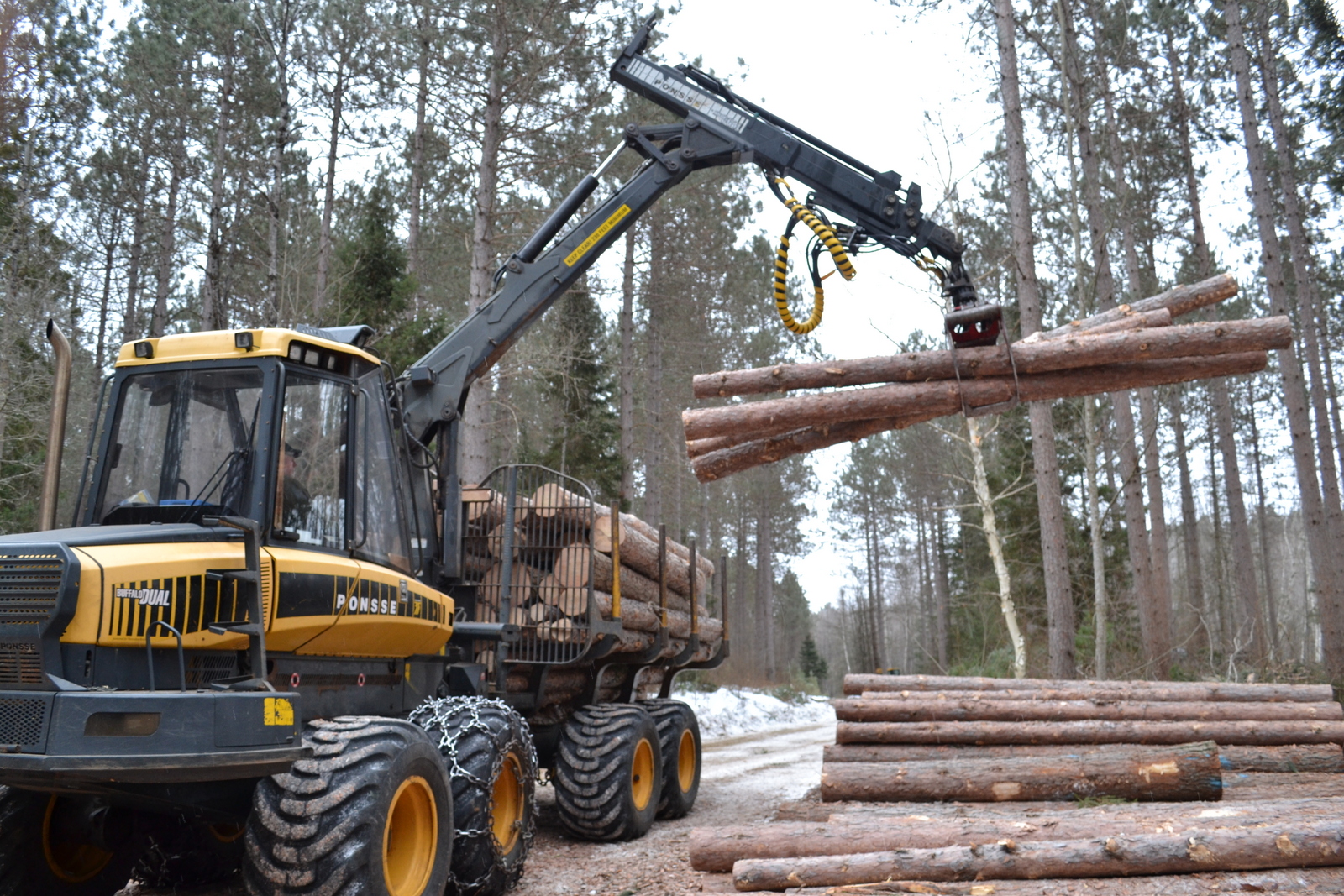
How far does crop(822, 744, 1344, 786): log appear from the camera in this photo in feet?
29.2

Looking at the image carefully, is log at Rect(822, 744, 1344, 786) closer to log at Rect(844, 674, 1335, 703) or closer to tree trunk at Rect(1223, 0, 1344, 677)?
log at Rect(844, 674, 1335, 703)

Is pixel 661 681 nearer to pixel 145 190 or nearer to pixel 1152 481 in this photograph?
pixel 1152 481

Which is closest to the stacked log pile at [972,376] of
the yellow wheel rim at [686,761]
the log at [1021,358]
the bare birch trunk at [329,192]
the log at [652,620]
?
the log at [1021,358]

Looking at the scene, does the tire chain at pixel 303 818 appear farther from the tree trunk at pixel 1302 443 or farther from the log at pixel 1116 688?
the tree trunk at pixel 1302 443

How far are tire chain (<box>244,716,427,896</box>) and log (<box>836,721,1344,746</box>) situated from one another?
5.46m

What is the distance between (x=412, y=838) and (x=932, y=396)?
4.67 meters

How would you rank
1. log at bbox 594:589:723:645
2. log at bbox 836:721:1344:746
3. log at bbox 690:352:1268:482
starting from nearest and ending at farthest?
log at bbox 690:352:1268:482 < log at bbox 594:589:723:645 < log at bbox 836:721:1344:746

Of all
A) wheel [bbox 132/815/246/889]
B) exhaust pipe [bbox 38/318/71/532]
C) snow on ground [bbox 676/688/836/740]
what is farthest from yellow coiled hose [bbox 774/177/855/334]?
snow on ground [bbox 676/688/836/740]

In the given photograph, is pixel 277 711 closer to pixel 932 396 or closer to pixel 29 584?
pixel 29 584

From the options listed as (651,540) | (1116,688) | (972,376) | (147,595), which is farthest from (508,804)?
(1116,688)

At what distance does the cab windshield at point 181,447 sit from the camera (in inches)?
211

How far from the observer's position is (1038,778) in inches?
303

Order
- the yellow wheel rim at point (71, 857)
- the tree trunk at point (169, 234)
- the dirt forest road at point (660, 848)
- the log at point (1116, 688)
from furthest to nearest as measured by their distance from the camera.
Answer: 1. the tree trunk at point (169, 234)
2. the log at point (1116, 688)
3. the dirt forest road at point (660, 848)
4. the yellow wheel rim at point (71, 857)

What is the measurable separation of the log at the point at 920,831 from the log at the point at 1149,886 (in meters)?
0.28
